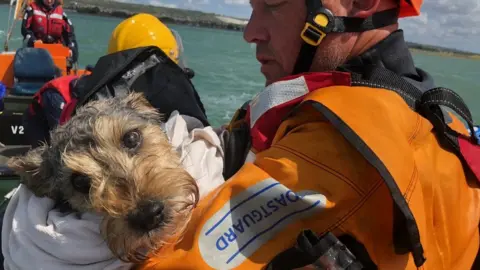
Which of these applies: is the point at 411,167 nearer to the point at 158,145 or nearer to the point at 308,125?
the point at 308,125

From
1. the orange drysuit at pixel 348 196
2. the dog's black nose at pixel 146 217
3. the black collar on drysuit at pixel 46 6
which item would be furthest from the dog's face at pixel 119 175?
the black collar on drysuit at pixel 46 6

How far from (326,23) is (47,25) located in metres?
18.2

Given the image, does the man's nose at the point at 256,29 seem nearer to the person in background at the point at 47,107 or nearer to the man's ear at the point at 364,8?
the man's ear at the point at 364,8

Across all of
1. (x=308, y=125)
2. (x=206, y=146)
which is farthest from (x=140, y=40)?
(x=308, y=125)

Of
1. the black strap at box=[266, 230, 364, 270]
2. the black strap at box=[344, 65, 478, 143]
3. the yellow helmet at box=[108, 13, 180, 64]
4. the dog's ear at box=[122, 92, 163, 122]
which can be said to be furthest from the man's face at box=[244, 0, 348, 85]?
the yellow helmet at box=[108, 13, 180, 64]

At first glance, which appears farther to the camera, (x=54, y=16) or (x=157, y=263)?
(x=54, y=16)

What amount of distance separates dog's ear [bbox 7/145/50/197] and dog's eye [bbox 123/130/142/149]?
1.52 feet

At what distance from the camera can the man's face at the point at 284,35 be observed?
9.04ft

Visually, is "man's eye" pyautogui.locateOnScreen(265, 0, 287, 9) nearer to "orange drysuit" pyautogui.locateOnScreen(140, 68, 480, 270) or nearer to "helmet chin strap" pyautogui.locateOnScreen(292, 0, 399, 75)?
"helmet chin strap" pyautogui.locateOnScreen(292, 0, 399, 75)

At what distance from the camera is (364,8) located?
8.87ft

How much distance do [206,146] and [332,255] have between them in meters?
1.21

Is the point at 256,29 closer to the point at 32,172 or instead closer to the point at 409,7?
the point at 409,7

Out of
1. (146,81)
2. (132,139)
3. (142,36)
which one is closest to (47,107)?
(142,36)

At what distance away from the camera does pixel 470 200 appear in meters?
2.36
